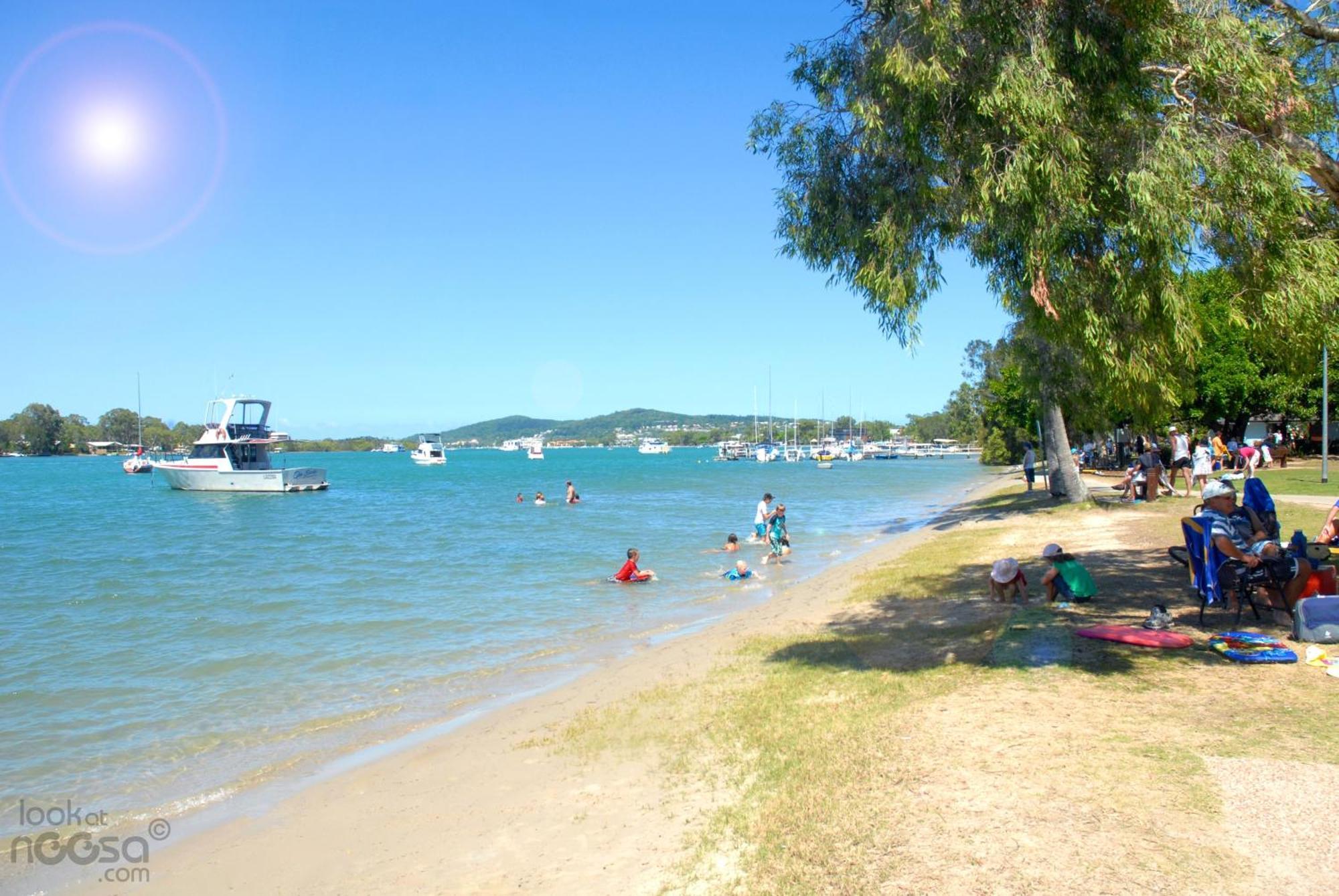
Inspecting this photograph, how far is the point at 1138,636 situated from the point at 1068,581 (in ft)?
7.14

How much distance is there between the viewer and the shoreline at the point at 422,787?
5.96 m

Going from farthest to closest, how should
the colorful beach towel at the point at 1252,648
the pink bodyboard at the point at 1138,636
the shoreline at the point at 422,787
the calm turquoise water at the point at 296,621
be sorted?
the calm turquoise water at the point at 296,621
the pink bodyboard at the point at 1138,636
the colorful beach towel at the point at 1252,648
the shoreline at the point at 422,787

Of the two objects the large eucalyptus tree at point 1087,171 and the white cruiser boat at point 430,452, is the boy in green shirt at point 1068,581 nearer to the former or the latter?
the large eucalyptus tree at point 1087,171

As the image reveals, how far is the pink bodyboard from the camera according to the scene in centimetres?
757

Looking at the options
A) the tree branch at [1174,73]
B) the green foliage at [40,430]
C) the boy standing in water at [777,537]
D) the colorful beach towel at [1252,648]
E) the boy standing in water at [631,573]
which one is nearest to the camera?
the tree branch at [1174,73]

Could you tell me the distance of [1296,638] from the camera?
24.2 feet

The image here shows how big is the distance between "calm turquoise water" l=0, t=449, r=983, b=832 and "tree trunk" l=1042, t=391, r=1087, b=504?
18.3 feet

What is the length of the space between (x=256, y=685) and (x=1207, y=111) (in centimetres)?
1205

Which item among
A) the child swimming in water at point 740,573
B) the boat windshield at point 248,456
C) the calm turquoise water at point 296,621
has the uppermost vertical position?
the boat windshield at point 248,456

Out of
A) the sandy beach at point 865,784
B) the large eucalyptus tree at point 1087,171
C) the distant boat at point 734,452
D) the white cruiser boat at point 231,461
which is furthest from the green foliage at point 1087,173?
the distant boat at point 734,452

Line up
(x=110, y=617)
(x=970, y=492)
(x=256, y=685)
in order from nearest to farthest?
(x=256, y=685)
(x=110, y=617)
(x=970, y=492)

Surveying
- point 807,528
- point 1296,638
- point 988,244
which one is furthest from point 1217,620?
point 807,528

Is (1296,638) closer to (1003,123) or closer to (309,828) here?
(1003,123)

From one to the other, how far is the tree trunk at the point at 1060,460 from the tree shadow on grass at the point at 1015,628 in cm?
1075
